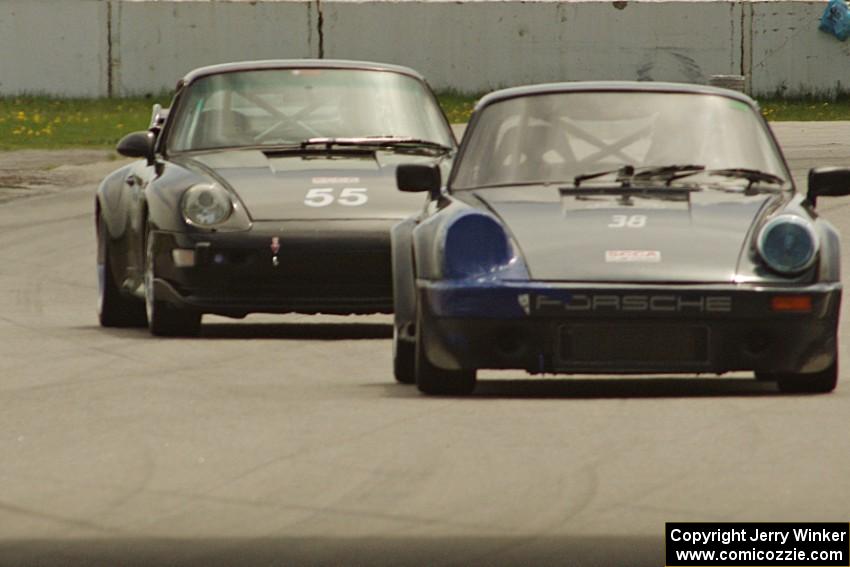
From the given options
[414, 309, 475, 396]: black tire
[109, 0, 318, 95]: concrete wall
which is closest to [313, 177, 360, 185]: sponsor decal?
[414, 309, 475, 396]: black tire

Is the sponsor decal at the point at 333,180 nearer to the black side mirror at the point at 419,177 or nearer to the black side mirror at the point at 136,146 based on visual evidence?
the black side mirror at the point at 136,146

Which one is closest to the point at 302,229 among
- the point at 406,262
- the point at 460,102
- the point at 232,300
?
the point at 232,300

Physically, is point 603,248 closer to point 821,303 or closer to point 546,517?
point 821,303

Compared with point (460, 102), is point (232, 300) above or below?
above

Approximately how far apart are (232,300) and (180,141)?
136cm

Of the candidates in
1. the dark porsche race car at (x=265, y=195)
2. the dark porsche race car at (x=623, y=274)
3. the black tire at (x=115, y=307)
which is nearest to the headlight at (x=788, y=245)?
the dark porsche race car at (x=623, y=274)

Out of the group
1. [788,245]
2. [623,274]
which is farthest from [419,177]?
[788,245]

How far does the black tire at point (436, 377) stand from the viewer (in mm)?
8961

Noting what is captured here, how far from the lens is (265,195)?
38.4 feet

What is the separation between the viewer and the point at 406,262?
31.1 ft

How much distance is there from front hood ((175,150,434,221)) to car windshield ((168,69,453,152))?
13.8 inches

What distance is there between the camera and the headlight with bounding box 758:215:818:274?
8.75m

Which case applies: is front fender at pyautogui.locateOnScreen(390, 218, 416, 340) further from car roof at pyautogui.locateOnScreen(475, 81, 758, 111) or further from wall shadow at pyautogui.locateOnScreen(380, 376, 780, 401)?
car roof at pyautogui.locateOnScreen(475, 81, 758, 111)

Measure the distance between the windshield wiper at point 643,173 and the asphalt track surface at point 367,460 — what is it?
80 centimetres
